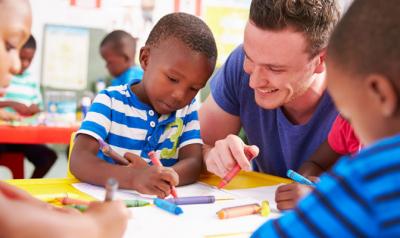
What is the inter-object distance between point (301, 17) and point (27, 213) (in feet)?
2.63

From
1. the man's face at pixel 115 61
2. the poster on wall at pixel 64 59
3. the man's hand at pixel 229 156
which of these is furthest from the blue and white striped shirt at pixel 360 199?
the poster on wall at pixel 64 59

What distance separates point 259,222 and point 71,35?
137 inches

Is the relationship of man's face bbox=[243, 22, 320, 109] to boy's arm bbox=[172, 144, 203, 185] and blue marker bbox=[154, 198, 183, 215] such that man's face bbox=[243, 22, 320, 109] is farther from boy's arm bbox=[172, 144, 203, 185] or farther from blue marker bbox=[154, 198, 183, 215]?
blue marker bbox=[154, 198, 183, 215]

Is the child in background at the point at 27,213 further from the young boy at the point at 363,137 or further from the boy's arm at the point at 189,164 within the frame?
the boy's arm at the point at 189,164

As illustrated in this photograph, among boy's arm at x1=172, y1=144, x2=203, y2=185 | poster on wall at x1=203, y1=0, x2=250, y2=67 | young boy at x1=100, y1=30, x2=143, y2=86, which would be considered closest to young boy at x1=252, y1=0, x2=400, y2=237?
boy's arm at x1=172, y1=144, x2=203, y2=185

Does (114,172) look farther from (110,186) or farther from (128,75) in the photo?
(128,75)

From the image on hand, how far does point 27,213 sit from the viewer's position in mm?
440

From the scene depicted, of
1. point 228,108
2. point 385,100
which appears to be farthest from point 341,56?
point 228,108

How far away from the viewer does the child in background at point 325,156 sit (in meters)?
0.88

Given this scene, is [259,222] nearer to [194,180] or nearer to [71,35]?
[194,180]

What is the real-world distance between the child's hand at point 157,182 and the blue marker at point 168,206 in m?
0.04

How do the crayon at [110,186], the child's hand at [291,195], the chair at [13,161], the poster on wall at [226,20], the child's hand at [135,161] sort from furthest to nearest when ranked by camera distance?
Result: the poster on wall at [226,20] → the chair at [13,161] → the child's hand at [135,161] → the child's hand at [291,195] → the crayon at [110,186]

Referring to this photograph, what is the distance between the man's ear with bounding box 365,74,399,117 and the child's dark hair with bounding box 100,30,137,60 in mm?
3080

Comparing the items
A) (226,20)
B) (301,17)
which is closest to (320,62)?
(301,17)
